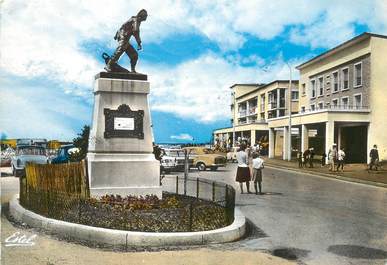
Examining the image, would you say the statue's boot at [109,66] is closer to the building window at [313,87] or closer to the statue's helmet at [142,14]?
the statue's helmet at [142,14]

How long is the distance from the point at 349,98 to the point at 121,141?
102 feet

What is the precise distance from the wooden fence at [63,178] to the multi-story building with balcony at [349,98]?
26547 millimetres

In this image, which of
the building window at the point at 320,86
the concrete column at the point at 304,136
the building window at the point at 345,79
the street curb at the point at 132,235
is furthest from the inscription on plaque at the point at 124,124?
the building window at the point at 320,86

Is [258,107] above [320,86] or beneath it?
beneath

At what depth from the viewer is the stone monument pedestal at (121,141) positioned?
1103 centimetres

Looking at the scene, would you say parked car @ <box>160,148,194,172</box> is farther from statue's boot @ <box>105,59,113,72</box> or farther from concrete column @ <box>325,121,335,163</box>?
statue's boot @ <box>105,59,113,72</box>

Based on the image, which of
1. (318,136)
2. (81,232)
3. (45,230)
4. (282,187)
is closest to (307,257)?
(81,232)

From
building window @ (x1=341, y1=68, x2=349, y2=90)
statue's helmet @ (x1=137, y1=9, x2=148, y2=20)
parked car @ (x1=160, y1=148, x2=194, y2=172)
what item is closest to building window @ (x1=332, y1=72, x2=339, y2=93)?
building window @ (x1=341, y1=68, x2=349, y2=90)

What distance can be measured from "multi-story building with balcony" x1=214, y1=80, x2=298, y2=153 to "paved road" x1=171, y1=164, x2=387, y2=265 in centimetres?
3799

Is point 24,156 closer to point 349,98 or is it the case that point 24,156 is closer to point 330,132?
point 330,132

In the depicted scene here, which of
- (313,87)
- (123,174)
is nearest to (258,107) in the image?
(313,87)

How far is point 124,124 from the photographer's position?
11.3m

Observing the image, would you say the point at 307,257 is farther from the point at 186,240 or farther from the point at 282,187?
the point at 282,187

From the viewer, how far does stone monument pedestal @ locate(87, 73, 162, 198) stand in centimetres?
1103
